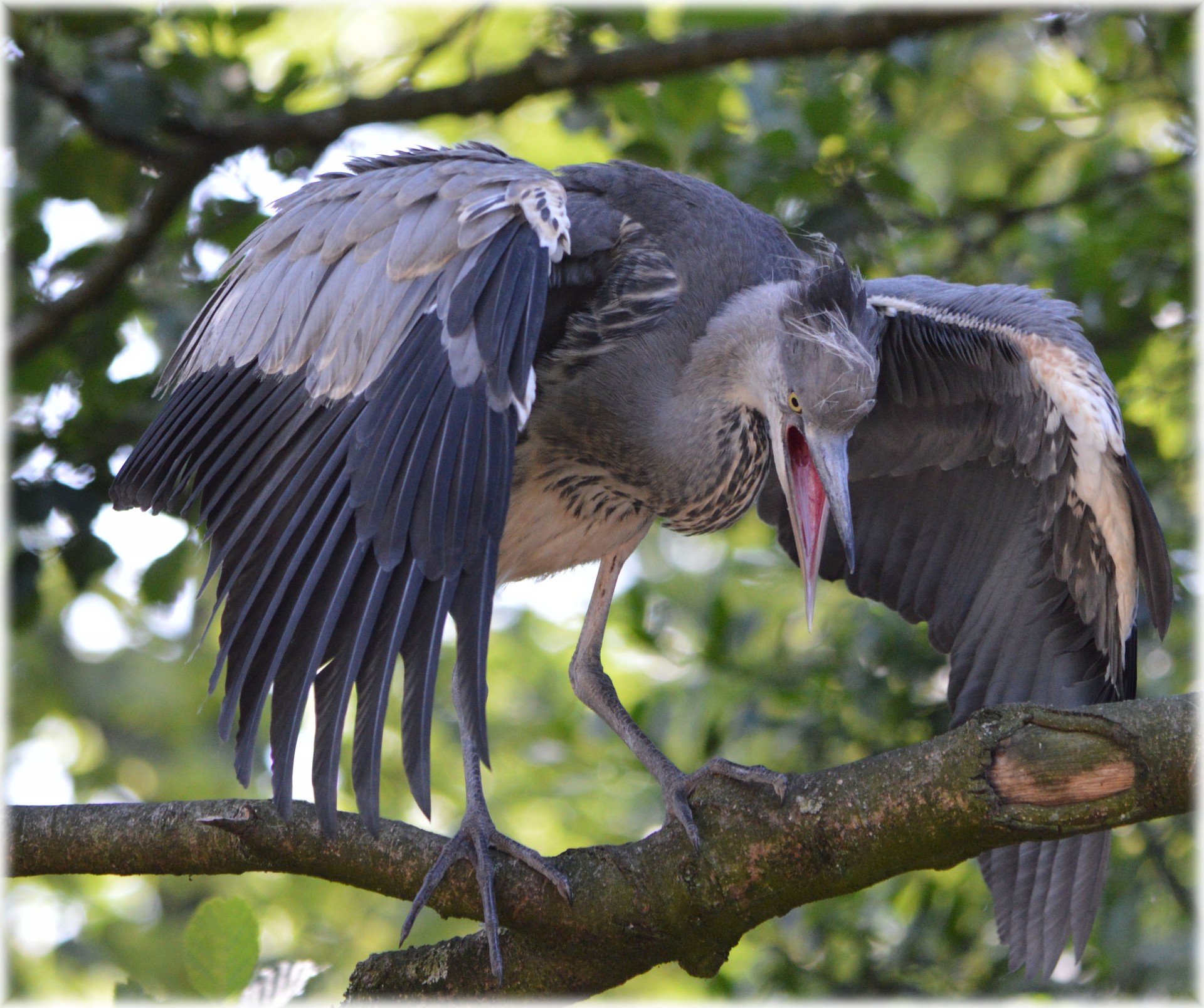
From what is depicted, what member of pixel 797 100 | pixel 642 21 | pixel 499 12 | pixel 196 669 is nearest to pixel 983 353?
pixel 797 100

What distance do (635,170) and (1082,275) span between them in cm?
208

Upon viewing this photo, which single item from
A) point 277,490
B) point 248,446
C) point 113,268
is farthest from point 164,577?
point 277,490

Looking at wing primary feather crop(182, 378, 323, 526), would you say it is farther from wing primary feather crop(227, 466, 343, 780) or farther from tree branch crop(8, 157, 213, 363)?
tree branch crop(8, 157, 213, 363)

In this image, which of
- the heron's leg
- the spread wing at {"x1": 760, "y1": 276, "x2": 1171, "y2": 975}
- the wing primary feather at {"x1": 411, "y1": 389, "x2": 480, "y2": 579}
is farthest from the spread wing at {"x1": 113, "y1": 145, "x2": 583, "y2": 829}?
the spread wing at {"x1": 760, "y1": 276, "x2": 1171, "y2": 975}

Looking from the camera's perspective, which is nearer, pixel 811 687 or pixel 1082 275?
pixel 811 687

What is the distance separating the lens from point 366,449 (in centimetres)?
278

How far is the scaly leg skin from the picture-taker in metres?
3.26

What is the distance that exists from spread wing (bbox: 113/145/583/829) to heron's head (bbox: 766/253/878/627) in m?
0.73

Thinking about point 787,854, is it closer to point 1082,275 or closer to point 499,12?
point 1082,275

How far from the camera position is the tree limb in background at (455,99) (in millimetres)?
4680

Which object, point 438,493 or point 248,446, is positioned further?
point 248,446

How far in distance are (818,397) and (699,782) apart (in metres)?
1.08

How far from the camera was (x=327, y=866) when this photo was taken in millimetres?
2916

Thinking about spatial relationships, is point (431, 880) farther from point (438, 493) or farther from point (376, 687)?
point (438, 493)
